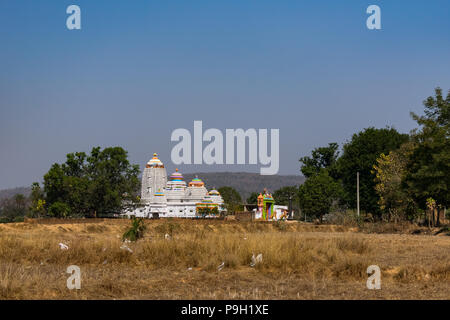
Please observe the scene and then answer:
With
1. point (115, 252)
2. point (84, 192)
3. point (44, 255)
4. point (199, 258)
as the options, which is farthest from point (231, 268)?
point (84, 192)

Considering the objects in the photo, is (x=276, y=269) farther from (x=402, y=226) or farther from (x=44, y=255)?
(x=402, y=226)

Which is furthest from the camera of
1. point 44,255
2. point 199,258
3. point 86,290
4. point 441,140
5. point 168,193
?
point 168,193

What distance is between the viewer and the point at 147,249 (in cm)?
1568

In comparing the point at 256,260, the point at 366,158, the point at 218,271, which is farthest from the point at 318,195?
the point at 218,271

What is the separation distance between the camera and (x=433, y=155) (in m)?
34.4

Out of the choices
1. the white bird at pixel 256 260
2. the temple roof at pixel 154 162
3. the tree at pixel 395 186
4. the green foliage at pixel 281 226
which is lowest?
the green foliage at pixel 281 226

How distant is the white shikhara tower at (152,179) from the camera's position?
262ft

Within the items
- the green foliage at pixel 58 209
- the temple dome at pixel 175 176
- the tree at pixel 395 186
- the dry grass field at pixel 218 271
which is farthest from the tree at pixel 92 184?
the dry grass field at pixel 218 271

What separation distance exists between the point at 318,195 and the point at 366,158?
21.7 ft

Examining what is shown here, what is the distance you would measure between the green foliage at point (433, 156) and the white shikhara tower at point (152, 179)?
46.6 m

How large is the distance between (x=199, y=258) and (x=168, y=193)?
194 ft

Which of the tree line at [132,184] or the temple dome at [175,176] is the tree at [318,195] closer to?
the tree line at [132,184]

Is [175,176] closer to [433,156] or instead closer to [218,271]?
[433,156]

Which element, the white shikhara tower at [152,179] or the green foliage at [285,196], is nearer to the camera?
the white shikhara tower at [152,179]
